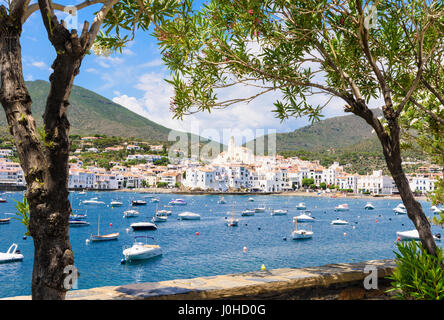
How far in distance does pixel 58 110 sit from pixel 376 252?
33.9 metres

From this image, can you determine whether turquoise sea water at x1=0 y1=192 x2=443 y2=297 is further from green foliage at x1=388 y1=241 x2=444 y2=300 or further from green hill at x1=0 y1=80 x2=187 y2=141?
green hill at x1=0 y1=80 x2=187 y2=141

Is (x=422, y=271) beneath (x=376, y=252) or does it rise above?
above

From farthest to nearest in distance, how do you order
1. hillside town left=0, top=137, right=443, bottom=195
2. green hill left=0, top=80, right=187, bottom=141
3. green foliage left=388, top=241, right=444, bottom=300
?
green hill left=0, top=80, right=187, bottom=141 < hillside town left=0, top=137, right=443, bottom=195 < green foliage left=388, top=241, right=444, bottom=300

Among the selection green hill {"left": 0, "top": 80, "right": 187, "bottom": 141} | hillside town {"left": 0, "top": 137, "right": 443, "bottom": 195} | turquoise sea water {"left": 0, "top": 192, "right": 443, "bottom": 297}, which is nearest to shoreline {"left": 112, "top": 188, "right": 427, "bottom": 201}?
hillside town {"left": 0, "top": 137, "right": 443, "bottom": 195}

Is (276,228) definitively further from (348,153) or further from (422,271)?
(348,153)

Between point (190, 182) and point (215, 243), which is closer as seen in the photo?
point (215, 243)

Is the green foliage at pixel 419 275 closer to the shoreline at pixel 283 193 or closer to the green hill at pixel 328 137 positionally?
the shoreline at pixel 283 193

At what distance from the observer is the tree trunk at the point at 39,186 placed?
2.48m

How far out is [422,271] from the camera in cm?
397

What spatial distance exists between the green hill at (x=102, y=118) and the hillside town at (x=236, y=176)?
1330 centimetres

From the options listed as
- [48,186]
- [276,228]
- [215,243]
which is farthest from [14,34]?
[276,228]

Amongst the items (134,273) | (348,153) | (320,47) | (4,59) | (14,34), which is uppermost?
(348,153)

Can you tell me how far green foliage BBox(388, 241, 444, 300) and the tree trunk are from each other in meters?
3.58

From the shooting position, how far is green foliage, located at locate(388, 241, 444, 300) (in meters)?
3.80
